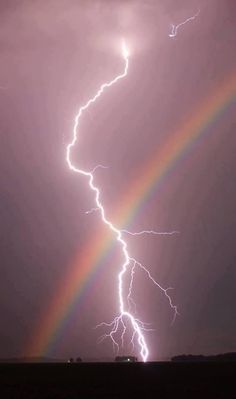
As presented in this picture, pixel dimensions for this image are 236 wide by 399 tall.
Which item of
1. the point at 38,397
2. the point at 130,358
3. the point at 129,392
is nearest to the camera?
the point at 38,397

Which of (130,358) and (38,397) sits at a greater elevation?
(130,358)

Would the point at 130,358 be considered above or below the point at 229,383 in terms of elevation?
above

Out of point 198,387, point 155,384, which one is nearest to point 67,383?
point 155,384

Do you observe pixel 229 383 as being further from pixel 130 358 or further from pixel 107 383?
pixel 130 358

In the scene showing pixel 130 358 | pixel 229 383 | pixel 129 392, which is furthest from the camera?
pixel 130 358

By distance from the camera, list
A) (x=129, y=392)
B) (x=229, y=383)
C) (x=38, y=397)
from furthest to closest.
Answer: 1. (x=229, y=383)
2. (x=129, y=392)
3. (x=38, y=397)

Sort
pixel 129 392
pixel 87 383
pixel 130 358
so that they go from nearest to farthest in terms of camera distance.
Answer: pixel 129 392 → pixel 87 383 → pixel 130 358

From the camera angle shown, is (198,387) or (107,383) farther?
(107,383)

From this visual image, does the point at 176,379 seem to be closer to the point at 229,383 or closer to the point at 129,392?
the point at 229,383

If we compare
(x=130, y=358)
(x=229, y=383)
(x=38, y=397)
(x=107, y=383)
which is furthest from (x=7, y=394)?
(x=130, y=358)
